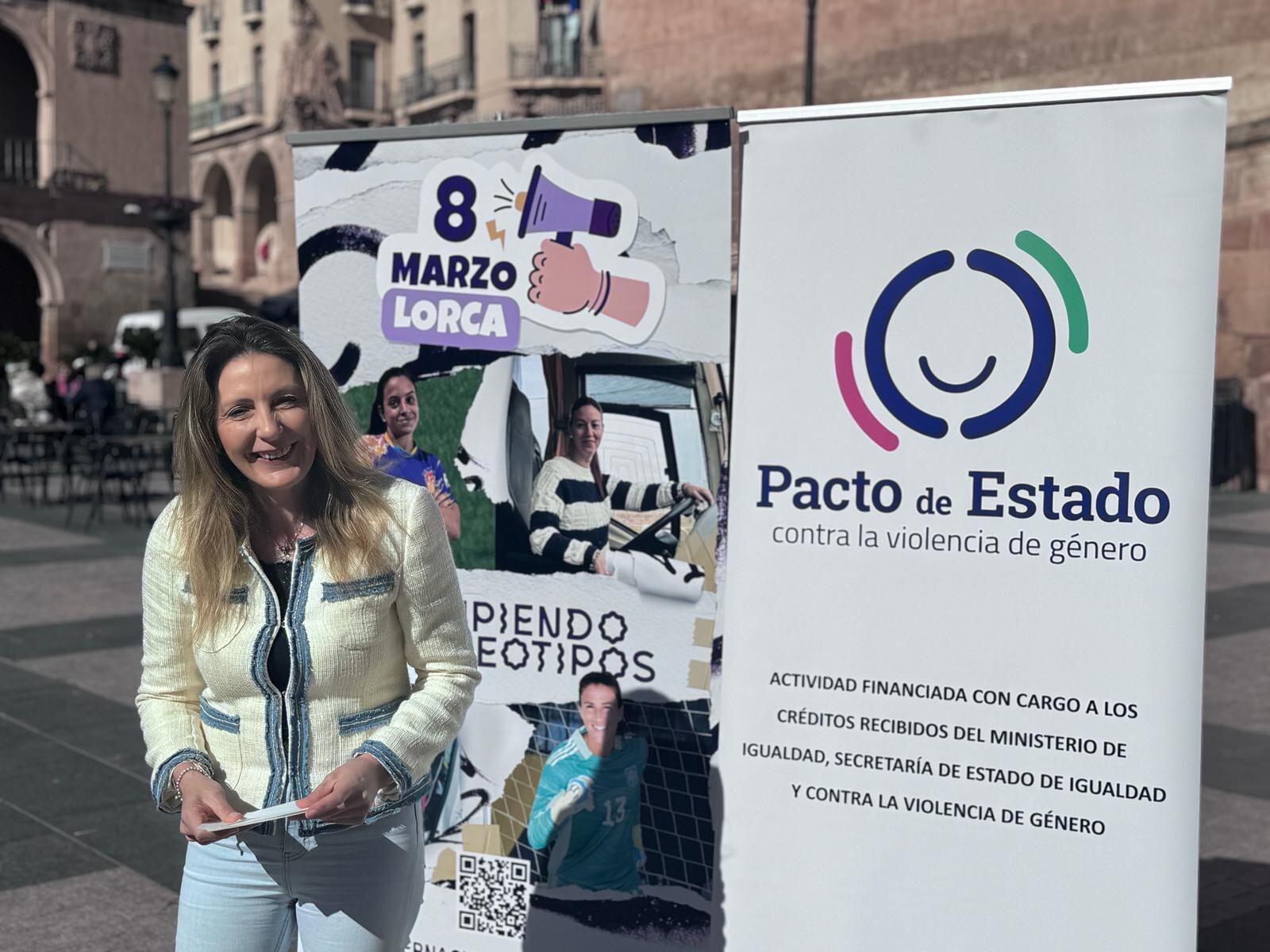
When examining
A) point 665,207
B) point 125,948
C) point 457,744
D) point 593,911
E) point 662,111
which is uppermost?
point 662,111

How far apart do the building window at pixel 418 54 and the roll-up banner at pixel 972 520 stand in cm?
5201

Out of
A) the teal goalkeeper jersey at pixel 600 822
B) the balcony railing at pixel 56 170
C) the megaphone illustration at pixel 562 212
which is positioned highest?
the balcony railing at pixel 56 170

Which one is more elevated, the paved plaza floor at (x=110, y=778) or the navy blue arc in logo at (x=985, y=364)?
the navy blue arc in logo at (x=985, y=364)

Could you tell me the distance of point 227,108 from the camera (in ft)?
188

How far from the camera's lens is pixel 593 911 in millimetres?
3656

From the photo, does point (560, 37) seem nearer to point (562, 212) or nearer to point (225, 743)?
point (562, 212)

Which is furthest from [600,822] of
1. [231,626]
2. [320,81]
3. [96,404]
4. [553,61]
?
[320,81]

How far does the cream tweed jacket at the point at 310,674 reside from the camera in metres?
2.43

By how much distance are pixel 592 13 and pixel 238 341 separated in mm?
45818

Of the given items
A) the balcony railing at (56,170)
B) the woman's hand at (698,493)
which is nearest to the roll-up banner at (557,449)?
the woman's hand at (698,493)

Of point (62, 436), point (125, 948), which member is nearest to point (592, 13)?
point (62, 436)

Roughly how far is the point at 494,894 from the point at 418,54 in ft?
173

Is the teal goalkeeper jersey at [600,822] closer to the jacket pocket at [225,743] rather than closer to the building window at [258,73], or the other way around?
the jacket pocket at [225,743]

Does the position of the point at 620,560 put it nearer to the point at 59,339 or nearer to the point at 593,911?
the point at 593,911
